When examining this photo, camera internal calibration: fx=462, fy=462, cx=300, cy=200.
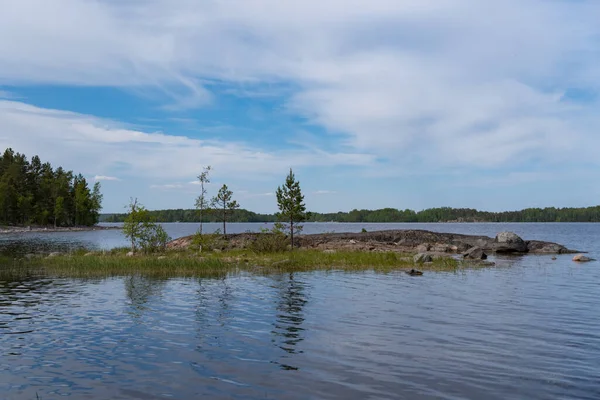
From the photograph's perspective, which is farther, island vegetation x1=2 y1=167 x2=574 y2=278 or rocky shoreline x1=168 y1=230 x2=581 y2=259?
rocky shoreline x1=168 y1=230 x2=581 y2=259

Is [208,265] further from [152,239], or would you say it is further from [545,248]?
[545,248]

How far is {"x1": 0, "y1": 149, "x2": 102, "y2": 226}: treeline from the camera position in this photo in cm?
13262

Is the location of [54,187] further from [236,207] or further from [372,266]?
[372,266]

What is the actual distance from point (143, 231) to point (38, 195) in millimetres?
124257

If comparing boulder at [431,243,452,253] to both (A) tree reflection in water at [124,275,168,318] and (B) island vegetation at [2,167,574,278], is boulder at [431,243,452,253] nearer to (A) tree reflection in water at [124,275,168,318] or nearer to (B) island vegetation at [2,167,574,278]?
(B) island vegetation at [2,167,574,278]

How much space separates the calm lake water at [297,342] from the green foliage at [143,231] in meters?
15.1

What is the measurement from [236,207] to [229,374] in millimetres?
48452

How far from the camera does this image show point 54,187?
5797 inches

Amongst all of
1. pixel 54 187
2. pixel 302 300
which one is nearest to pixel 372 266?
pixel 302 300

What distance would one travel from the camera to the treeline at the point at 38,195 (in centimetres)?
13262

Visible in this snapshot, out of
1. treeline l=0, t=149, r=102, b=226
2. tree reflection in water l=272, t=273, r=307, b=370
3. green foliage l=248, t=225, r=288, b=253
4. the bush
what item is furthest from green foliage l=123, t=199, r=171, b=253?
treeline l=0, t=149, r=102, b=226

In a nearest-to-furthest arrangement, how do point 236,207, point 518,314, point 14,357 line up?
point 14,357 < point 518,314 < point 236,207

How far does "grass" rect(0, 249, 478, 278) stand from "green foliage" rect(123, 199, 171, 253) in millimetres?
2363

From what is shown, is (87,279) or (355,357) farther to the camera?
(87,279)
